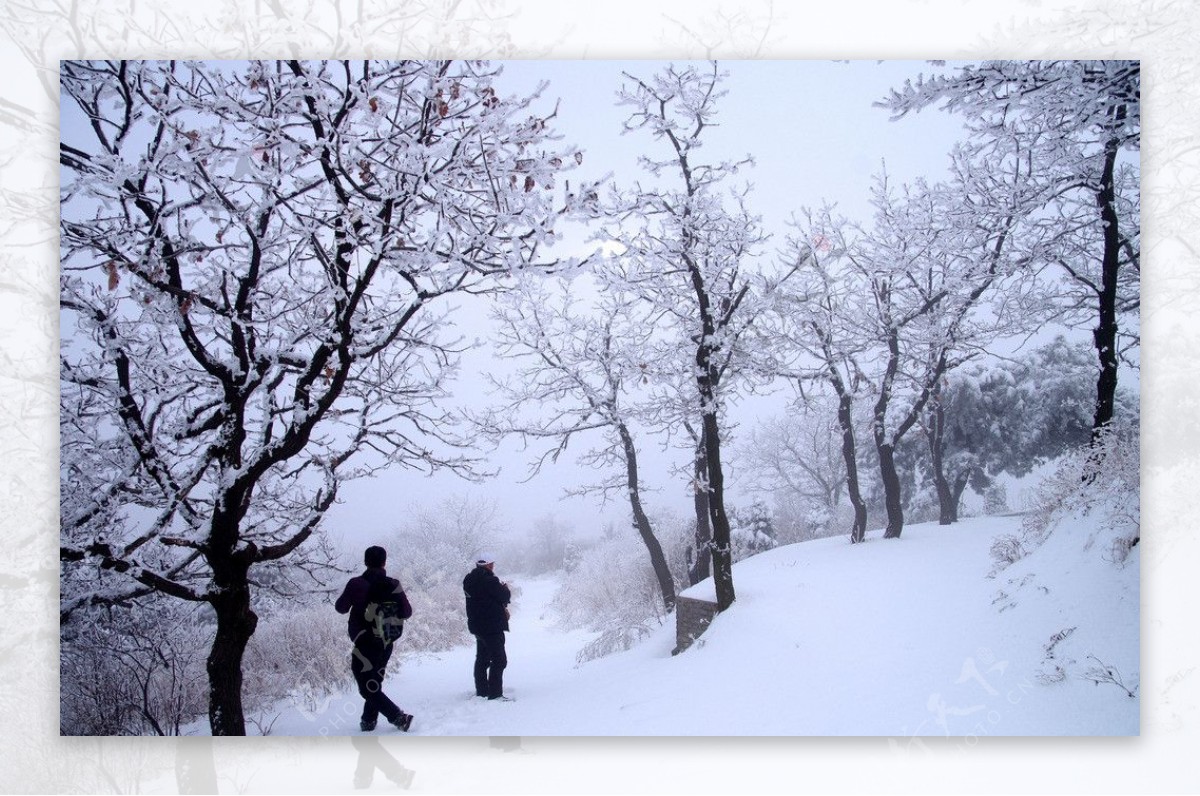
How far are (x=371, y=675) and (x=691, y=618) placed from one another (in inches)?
94.3

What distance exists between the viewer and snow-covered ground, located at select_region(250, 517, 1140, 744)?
342 centimetres

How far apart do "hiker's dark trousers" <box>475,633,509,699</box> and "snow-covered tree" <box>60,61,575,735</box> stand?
1283 mm

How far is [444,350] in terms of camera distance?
3896mm

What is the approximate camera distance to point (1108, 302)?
374 centimetres

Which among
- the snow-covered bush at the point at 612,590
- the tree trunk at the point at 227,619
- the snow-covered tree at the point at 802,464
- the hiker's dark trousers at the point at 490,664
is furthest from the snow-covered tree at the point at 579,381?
the tree trunk at the point at 227,619

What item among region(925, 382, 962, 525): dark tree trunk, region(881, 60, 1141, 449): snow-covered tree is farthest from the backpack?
region(881, 60, 1141, 449): snow-covered tree

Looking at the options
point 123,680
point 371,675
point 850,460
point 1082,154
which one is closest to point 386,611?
point 371,675

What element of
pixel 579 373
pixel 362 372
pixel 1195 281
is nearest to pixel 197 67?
pixel 362 372

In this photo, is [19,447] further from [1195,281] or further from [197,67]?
[1195,281]

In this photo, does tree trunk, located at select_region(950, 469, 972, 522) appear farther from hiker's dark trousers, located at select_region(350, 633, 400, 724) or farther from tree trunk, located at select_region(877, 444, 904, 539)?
hiker's dark trousers, located at select_region(350, 633, 400, 724)

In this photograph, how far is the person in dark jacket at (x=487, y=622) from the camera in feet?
12.6

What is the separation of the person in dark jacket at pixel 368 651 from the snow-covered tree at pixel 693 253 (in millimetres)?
2298

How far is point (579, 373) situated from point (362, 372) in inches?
60.5

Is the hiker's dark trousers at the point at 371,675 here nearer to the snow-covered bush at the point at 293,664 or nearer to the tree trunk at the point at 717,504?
the snow-covered bush at the point at 293,664
